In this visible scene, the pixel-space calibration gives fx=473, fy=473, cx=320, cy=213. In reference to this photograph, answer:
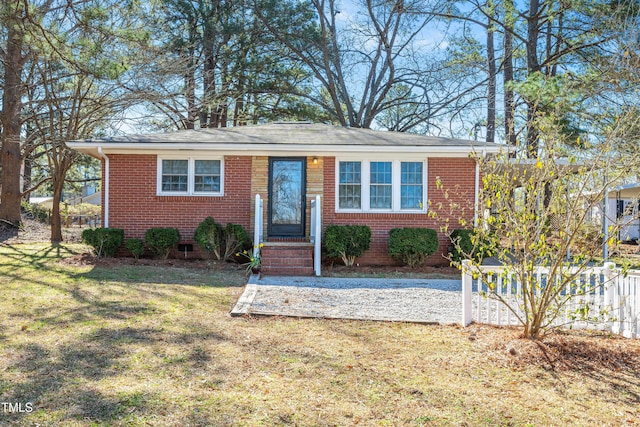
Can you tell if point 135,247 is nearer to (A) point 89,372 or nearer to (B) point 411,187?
(B) point 411,187

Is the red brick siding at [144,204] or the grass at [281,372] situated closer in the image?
the grass at [281,372]

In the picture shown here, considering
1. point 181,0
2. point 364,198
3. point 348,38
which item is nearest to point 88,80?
point 181,0

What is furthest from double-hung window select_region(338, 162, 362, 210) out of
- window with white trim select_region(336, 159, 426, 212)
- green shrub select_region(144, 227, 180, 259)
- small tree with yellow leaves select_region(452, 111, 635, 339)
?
small tree with yellow leaves select_region(452, 111, 635, 339)

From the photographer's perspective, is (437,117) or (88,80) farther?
(437,117)

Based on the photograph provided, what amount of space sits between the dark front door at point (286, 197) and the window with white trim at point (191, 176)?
4.39 ft

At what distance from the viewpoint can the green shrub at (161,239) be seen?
11047mm

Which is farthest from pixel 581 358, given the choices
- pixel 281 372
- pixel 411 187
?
pixel 411 187

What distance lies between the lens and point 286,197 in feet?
38.9

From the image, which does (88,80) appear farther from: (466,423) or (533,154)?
(466,423)

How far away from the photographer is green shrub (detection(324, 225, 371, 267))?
35.5 feet

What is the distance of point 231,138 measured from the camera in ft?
38.9

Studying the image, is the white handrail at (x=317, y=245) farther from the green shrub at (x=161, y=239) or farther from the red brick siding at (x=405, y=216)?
the green shrub at (x=161, y=239)

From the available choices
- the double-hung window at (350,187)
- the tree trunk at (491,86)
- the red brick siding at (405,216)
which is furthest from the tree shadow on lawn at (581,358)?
Answer: the tree trunk at (491,86)

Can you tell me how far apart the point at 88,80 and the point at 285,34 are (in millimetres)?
9383
